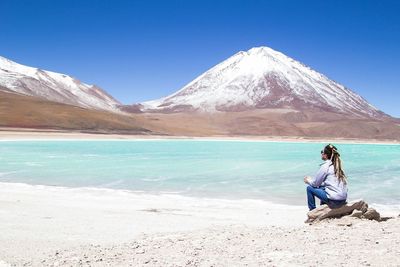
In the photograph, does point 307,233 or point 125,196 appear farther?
point 125,196

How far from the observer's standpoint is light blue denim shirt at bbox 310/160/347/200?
8578 millimetres

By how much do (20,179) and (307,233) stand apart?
13121 millimetres

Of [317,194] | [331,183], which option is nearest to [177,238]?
[317,194]

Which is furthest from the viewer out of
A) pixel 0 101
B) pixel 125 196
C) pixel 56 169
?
pixel 0 101

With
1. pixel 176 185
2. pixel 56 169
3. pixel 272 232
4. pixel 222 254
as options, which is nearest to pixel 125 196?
pixel 176 185

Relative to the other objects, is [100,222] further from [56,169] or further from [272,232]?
[56,169]

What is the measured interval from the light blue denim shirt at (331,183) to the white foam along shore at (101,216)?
3.91ft

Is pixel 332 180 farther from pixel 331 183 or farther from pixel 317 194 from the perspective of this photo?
pixel 317 194

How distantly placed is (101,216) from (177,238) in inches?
113

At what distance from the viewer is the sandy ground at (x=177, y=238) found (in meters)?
6.09

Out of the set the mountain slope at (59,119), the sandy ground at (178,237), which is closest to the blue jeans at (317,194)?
the sandy ground at (178,237)

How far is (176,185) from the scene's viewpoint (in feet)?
56.1

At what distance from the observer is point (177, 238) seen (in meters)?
7.34

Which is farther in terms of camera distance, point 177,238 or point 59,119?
point 59,119
